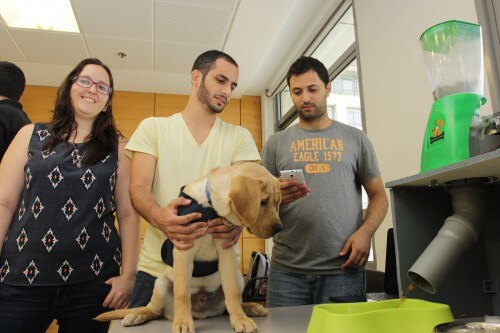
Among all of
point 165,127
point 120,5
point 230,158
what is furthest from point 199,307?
point 120,5

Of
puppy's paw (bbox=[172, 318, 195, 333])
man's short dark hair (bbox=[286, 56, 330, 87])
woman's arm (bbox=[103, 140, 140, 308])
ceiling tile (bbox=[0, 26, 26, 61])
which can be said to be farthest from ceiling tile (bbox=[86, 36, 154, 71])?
puppy's paw (bbox=[172, 318, 195, 333])

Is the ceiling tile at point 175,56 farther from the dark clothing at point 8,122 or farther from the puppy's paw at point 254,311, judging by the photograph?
the puppy's paw at point 254,311

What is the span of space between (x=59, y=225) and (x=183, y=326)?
0.68m

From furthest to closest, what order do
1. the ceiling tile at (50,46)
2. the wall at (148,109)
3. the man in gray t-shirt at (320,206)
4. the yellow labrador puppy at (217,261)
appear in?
the wall at (148,109), the ceiling tile at (50,46), the man in gray t-shirt at (320,206), the yellow labrador puppy at (217,261)

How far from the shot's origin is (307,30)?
413cm

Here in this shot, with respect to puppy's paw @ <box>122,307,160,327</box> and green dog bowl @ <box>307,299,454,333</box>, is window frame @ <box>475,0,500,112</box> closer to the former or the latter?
green dog bowl @ <box>307,299,454,333</box>

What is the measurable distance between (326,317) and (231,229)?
51cm

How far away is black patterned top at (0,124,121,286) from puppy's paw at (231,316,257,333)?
65 cm

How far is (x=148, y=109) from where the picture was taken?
570cm

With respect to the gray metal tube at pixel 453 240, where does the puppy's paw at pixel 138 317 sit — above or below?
below

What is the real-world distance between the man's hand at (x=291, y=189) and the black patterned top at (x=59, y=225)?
2.37 feet

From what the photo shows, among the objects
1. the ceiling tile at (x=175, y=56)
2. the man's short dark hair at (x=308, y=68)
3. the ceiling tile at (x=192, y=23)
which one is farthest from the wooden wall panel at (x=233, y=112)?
the man's short dark hair at (x=308, y=68)

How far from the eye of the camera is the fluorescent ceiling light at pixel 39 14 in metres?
3.61

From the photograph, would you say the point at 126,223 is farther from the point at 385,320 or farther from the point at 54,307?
the point at 385,320
